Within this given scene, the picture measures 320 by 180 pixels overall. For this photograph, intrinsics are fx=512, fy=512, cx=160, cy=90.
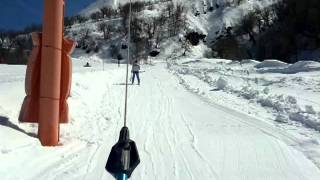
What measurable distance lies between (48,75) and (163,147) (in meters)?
2.60

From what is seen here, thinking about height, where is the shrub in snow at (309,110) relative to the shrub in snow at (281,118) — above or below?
above

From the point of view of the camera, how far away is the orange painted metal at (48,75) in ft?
31.0

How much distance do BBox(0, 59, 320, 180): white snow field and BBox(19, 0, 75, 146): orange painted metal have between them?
1.09ft

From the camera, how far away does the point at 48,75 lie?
952cm

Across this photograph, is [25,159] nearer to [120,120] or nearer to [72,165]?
[72,165]

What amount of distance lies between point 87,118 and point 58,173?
207 inches

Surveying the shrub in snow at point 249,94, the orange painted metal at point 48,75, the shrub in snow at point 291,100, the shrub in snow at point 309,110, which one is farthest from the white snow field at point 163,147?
the shrub in snow at point 249,94

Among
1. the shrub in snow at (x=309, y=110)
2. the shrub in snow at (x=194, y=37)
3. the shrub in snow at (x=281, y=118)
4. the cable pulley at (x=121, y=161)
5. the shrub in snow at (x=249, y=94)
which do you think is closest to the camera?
the cable pulley at (x=121, y=161)

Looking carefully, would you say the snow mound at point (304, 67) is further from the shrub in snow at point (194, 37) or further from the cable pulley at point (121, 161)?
the shrub in snow at point (194, 37)

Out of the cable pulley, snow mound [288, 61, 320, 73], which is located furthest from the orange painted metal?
snow mound [288, 61, 320, 73]

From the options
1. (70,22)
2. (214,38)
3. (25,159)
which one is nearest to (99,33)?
(70,22)

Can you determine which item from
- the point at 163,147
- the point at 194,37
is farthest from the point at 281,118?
the point at 194,37

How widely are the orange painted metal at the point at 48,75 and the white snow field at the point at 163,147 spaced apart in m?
0.33

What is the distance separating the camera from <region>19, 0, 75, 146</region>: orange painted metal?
9438mm
